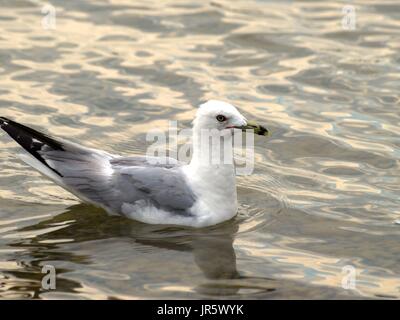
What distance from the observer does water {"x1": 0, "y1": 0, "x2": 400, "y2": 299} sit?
28.1ft

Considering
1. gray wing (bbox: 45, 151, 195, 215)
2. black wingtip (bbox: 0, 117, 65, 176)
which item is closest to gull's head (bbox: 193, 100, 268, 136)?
gray wing (bbox: 45, 151, 195, 215)

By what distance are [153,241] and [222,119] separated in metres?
1.28

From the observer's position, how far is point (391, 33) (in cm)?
1461

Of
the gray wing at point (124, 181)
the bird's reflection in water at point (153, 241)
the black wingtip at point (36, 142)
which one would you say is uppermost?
the black wingtip at point (36, 142)

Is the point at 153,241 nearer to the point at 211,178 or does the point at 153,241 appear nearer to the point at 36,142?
the point at 211,178

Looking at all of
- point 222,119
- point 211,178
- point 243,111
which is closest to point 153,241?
point 211,178

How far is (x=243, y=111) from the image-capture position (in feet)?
40.2

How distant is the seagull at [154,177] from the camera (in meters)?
9.27

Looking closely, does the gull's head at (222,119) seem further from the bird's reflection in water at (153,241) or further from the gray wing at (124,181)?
the bird's reflection in water at (153,241)

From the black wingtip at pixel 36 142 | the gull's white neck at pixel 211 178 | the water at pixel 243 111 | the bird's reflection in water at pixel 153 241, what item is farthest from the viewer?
the black wingtip at pixel 36 142

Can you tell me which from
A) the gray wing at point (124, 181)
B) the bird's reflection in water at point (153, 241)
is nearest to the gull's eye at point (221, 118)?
the gray wing at point (124, 181)

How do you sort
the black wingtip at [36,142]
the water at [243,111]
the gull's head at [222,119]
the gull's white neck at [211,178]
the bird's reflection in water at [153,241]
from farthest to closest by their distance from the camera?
the black wingtip at [36,142] < the gull's white neck at [211,178] < the gull's head at [222,119] < the water at [243,111] < the bird's reflection in water at [153,241]

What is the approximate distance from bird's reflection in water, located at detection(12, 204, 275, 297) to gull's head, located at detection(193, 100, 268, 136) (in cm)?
93

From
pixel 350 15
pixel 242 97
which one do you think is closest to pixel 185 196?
pixel 242 97
